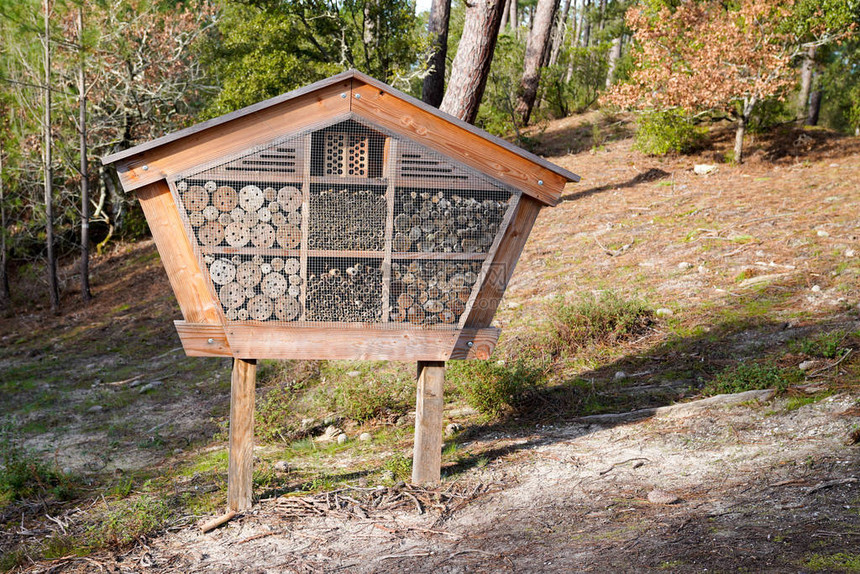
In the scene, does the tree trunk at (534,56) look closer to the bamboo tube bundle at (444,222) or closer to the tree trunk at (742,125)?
the tree trunk at (742,125)

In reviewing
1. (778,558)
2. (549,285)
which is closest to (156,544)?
(778,558)

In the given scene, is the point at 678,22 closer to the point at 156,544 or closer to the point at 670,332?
the point at 670,332

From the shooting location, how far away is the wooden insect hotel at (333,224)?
4.17 metres

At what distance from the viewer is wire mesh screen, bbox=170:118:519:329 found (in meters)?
4.19

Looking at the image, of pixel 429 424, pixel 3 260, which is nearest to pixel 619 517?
pixel 429 424

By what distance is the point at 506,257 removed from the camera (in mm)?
4496

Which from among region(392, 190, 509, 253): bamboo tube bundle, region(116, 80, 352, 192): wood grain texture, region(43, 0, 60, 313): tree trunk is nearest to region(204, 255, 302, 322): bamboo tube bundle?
region(116, 80, 352, 192): wood grain texture

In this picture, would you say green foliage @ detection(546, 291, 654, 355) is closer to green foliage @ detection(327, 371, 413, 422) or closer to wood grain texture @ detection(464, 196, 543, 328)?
green foliage @ detection(327, 371, 413, 422)

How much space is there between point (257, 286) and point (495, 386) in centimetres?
242

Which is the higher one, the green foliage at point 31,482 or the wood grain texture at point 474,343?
the wood grain texture at point 474,343

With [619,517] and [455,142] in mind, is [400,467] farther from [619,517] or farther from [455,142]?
[455,142]

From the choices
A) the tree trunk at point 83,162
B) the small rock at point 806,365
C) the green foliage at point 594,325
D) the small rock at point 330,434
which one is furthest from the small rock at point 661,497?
the tree trunk at point 83,162

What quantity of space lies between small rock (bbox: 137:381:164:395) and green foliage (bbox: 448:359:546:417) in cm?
450

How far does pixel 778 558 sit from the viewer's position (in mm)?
3066
